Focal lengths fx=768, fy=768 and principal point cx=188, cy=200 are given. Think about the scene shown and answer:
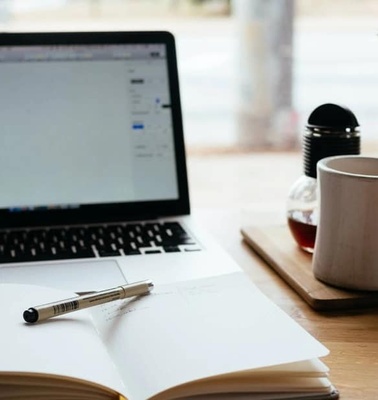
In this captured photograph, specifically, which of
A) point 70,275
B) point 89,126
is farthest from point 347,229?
point 89,126

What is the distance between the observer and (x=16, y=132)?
3.44ft

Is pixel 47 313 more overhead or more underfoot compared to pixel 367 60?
more overhead

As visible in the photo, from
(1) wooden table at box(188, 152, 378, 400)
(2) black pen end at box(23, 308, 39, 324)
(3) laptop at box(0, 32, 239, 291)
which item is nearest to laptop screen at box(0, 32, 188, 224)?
(3) laptop at box(0, 32, 239, 291)

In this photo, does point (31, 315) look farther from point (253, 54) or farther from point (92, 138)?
point (253, 54)

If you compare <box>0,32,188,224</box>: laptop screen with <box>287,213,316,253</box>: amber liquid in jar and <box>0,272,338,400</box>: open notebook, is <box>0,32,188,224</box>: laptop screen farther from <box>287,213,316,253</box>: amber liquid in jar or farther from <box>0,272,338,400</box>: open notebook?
<box>0,272,338,400</box>: open notebook

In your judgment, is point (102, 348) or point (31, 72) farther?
point (31, 72)

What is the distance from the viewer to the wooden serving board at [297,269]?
0.81 meters

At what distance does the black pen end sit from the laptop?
0.33m

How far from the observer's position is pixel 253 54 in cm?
317

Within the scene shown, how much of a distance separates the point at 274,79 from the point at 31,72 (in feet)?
7.30

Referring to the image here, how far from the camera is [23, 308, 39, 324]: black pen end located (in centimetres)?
67

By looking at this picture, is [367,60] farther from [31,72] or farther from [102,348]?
[102,348]

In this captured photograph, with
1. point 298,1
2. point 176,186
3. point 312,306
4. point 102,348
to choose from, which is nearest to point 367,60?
point 298,1

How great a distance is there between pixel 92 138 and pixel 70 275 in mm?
255
